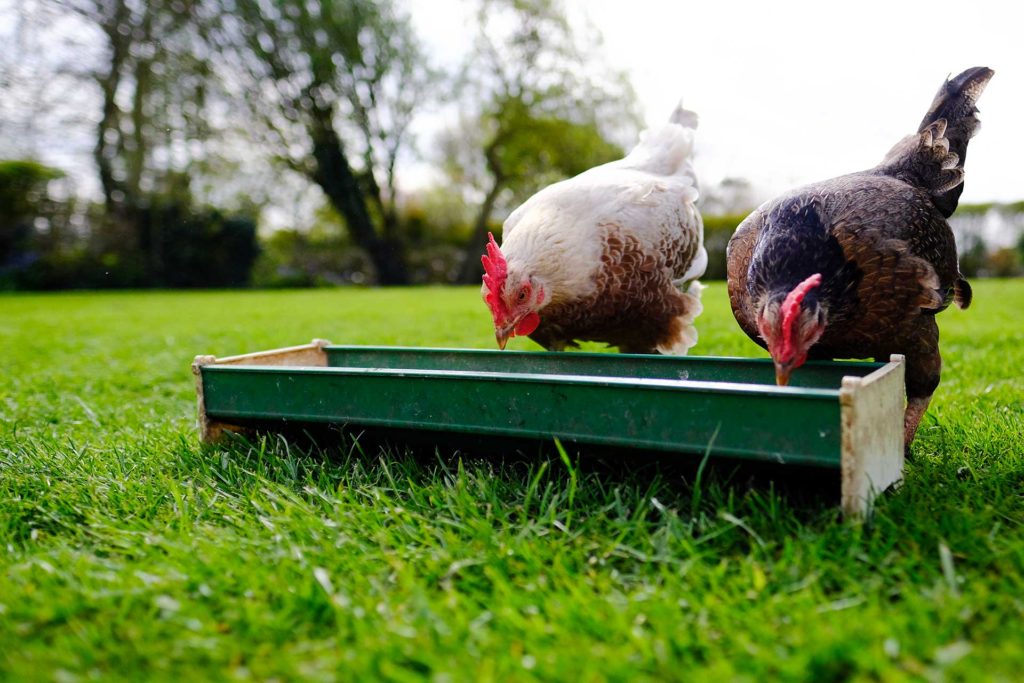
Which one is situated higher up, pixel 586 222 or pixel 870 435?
pixel 586 222

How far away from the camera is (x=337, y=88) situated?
58.8 ft

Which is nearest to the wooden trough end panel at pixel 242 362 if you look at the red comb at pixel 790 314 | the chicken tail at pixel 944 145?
the red comb at pixel 790 314

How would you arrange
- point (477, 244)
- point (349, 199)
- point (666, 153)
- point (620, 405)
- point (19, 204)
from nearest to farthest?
point (620, 405) → point (666, 153) → point (19, 204) → point (349, 199) → point (477, 244)

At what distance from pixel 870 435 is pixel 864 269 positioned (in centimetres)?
64

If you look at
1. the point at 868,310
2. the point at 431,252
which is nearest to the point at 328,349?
the point at 868,310

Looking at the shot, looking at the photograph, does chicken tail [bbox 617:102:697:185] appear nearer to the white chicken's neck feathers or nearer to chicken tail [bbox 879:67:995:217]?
the white chicken's neck feathers

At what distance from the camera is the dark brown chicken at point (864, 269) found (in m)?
1.94

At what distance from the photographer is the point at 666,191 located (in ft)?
10.0

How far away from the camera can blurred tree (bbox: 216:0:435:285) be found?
16.7 metres

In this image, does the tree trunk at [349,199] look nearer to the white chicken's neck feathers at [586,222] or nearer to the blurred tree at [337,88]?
the blurred tree at [337,88]

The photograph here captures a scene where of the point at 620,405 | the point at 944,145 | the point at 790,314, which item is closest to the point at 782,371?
the point at 790,314

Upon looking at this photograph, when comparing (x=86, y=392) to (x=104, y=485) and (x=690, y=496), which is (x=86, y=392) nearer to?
(x=104, y=485)

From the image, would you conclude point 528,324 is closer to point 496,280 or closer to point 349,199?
point 496,280

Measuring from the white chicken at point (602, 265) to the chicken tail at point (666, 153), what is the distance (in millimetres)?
215
